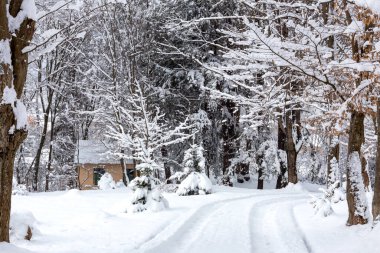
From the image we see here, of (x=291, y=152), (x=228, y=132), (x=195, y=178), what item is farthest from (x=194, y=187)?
(x=228, y=132)

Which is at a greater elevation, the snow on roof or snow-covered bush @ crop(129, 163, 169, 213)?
the snow on roof

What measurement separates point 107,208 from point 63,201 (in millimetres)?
2410

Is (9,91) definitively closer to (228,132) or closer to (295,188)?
(295,188)

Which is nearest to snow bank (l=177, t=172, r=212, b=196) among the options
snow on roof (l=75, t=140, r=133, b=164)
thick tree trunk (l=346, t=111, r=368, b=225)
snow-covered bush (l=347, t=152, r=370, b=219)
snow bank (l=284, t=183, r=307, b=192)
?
snow bank (l=284, t=183, r=307, b=192)

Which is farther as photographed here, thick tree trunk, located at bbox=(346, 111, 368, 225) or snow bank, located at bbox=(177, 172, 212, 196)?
snow bank, located at bbox=(177, 172, 212, 196)

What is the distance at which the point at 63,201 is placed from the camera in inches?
598

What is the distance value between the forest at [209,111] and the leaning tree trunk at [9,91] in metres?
0.02

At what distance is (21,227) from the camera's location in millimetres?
8609

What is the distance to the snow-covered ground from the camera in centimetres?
812

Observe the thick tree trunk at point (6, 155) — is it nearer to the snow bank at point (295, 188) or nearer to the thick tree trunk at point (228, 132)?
the snow bank at point (295, 188)

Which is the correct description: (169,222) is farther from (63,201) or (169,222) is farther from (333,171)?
(333,171)

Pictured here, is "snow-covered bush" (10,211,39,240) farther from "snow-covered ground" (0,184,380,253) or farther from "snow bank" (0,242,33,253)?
"snow bank" (0,242,33,253)

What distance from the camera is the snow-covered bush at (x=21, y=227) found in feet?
27.8

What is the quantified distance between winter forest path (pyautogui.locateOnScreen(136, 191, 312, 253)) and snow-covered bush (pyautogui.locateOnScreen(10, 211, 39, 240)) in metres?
2.39
